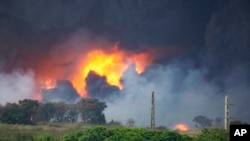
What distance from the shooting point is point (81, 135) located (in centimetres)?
6619

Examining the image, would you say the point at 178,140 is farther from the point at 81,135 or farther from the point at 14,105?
the point at 14,105

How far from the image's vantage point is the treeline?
119 m

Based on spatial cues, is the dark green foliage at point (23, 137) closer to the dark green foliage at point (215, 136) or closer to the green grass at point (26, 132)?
the green grass at point (26, 132)

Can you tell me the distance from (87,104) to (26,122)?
3453 cm

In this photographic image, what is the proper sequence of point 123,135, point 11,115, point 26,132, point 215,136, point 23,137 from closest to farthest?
point 123,135 < point 215,136 < point 23,137 < point 26,132 < point 11,115

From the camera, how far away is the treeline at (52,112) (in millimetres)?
118956

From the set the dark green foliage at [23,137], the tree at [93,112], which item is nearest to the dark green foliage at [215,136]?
the dark green foliage at [23,137]

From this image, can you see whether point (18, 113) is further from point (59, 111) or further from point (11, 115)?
point (59, 111)

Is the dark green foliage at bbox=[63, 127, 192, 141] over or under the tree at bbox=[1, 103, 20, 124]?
under

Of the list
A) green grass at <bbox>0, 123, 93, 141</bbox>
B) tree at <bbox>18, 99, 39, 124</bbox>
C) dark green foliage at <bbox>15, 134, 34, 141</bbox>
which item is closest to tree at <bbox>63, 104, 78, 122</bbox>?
tree at <bbox>18, 99, 39, 124</bbox>

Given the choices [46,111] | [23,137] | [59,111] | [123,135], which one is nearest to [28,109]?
[46,111]

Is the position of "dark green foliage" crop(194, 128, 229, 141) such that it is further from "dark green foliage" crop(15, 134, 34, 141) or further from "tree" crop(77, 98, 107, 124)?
"tree" crop(77, 98, 107, 124)

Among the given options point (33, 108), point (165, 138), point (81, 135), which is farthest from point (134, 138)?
point (33, 108)

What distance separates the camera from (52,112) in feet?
524
